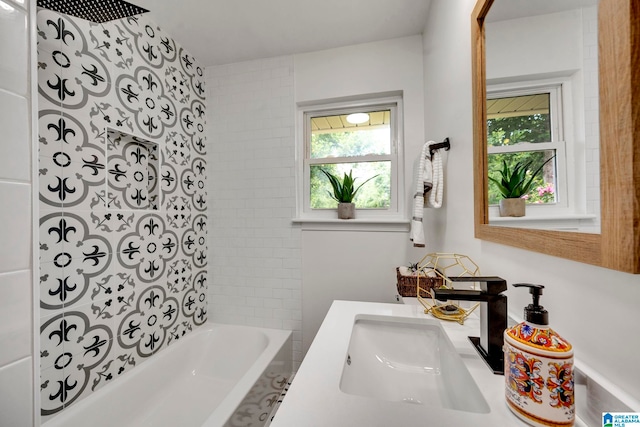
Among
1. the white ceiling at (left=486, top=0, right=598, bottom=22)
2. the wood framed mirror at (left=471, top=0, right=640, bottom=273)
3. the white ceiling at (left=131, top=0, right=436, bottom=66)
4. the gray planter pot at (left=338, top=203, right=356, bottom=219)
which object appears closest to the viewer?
the wood framed mirror at (left=471, top=0, right=640, bottom=273)

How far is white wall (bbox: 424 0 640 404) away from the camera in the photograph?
0.36 metres

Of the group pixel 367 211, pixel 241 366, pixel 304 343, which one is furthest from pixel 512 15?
pixel 241 366

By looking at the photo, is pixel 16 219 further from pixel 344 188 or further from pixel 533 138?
pixel 344 188

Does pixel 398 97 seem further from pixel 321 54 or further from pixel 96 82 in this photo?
pixel 96 82

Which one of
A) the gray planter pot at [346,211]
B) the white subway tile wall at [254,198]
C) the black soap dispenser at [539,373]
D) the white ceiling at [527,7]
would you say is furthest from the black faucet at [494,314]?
the white subway tile wall at [254,198]

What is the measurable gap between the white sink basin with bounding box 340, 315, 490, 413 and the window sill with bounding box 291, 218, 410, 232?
95cm

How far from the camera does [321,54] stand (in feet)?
6.11

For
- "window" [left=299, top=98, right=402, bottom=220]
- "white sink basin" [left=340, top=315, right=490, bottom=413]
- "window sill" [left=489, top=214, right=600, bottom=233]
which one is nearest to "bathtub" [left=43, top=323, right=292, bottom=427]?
"white sink basin" [left=340, top=315, right=490, bottom=413]

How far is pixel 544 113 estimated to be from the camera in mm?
495

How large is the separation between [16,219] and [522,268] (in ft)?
3.76

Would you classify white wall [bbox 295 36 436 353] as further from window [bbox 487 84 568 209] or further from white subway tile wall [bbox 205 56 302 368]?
window [bbox 487 84 568 209]

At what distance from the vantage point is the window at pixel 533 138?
1.53ft

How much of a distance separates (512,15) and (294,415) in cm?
107

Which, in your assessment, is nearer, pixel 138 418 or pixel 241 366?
pixel 138 418
